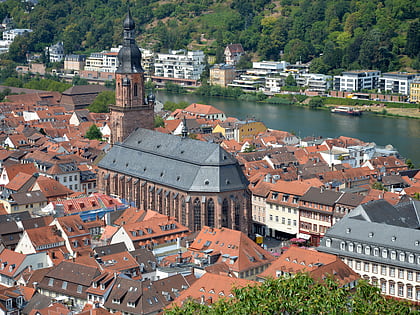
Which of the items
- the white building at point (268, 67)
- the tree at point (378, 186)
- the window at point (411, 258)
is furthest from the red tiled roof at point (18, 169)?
the white building at point (268, 67)

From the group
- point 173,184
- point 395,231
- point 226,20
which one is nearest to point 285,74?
point 226,20

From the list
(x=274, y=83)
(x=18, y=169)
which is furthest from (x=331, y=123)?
(x=18, y=169)

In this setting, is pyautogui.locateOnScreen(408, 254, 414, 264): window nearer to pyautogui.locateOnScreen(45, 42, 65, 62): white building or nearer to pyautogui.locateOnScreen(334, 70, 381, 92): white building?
pyautogui.locateOnScreen(334, 70, 381, 92): white building

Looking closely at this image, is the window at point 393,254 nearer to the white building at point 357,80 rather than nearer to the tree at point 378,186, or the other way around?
the tree at point 378,186

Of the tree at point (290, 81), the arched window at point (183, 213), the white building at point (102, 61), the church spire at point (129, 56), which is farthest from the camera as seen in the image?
the white building at point (102, 61)

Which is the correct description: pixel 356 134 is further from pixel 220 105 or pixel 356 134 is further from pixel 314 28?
pixel 314 28

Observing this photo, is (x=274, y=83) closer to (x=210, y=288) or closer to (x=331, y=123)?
(x=331, y=123)

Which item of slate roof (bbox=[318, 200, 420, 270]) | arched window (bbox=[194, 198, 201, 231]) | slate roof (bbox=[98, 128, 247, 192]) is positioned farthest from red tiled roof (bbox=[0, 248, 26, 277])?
slate roof (bbox=[318, 200, 420, 270])
